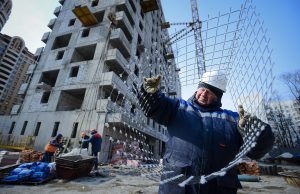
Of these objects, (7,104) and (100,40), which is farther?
(7,104)

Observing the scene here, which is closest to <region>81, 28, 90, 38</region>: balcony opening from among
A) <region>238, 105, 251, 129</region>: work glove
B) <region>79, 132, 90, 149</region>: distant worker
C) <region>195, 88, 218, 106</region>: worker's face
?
<region>79, 132, 90, 149</region>: distant worker

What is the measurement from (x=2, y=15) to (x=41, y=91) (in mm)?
64101

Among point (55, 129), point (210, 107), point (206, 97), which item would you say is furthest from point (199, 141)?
point (55, 129)

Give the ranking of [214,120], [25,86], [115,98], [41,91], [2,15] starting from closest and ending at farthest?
[214,120] < [115,98] < [41,91] < [25,86] < [2,15]

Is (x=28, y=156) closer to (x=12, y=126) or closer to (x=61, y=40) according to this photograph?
(x=12, y=126)

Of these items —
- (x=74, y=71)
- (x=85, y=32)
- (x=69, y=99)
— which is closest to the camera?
(x=69, y=99)

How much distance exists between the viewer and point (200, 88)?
7.98 feet

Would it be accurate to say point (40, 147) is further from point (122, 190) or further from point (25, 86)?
point (122, 190)

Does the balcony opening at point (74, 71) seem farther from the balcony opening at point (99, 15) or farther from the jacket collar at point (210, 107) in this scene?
the jacket collar at point (210, 107)

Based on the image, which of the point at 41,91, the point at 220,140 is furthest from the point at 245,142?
the point at 41,91

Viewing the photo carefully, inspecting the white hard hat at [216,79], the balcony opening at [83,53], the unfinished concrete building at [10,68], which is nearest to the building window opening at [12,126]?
the balcony opening at [83,53]

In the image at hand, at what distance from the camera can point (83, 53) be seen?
70.6 feet

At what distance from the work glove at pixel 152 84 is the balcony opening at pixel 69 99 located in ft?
57.4

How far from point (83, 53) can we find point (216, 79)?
22.1 m
